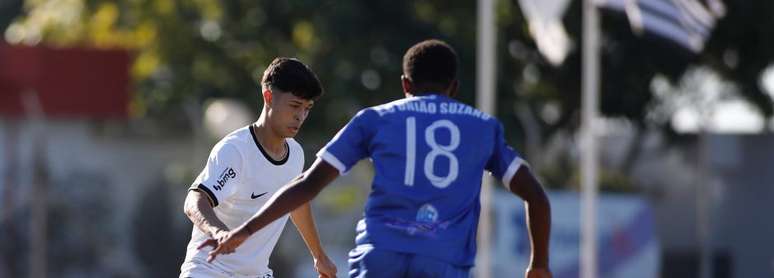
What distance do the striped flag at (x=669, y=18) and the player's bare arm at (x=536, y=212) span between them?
37.0 ft

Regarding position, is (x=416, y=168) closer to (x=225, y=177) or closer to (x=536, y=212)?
(x=536, y=212)

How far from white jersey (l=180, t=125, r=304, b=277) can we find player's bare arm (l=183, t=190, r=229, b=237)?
0.04m

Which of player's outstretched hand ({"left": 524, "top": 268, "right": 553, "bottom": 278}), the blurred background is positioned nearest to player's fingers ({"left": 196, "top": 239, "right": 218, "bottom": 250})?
player's outstretched hand ({"left": 524, "top": 268, "right": 553, "bottom": 278})

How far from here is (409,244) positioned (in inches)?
248

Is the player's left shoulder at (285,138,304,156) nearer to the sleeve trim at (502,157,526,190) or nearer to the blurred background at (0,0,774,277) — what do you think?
the sleeve trim at (502,157,526,190)

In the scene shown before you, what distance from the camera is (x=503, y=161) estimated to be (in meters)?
6.45

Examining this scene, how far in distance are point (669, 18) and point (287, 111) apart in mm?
11186

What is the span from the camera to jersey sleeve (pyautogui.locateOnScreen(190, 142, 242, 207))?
7.13 meters

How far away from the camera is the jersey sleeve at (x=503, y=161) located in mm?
6438

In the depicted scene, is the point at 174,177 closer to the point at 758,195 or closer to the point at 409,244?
the point at 758,195

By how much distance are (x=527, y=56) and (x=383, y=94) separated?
122 inches

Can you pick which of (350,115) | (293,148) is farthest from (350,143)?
(350,115)

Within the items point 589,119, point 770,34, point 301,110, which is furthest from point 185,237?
point 301,110

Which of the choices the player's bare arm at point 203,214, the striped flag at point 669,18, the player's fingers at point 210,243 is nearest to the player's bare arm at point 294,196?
the player's fingers at point 210,243
